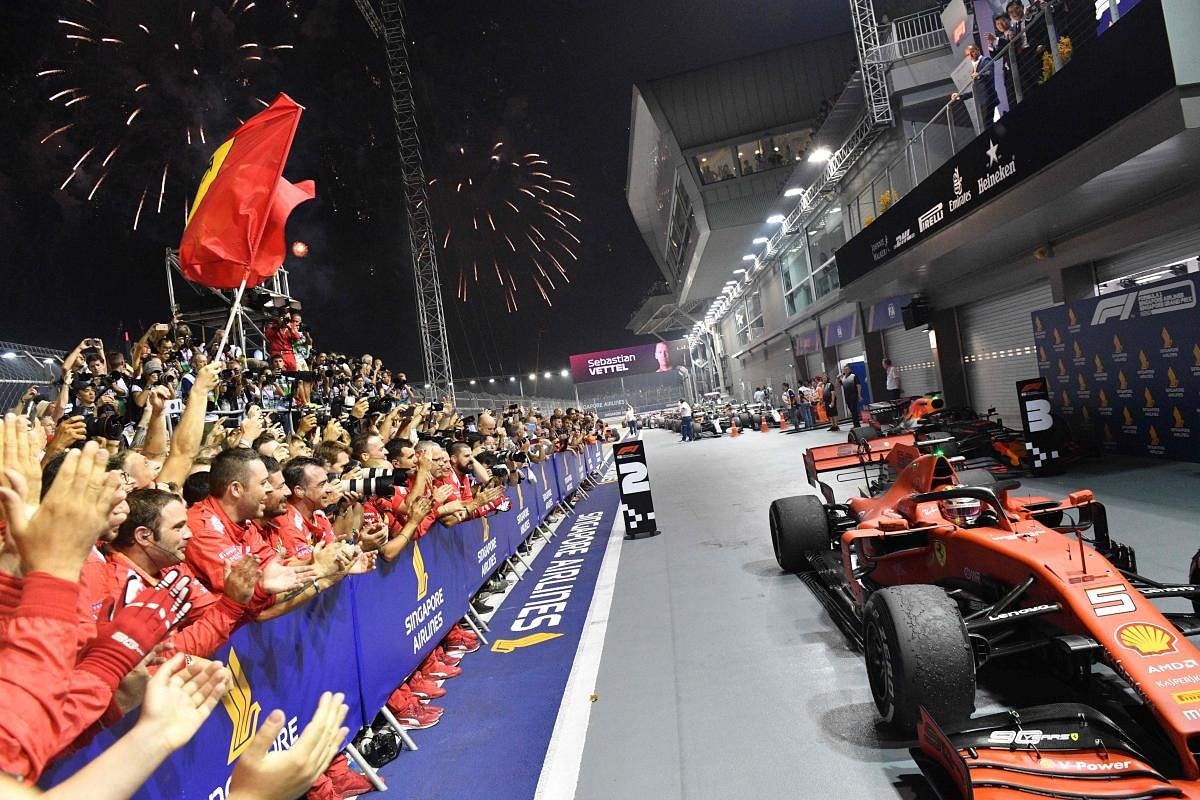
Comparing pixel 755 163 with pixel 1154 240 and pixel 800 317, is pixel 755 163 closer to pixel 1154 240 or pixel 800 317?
pixel 800 317

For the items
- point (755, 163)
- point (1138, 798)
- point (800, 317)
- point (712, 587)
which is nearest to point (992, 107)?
point (712, 587)

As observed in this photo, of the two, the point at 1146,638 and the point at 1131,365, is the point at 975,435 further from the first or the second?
the point at 1146,638

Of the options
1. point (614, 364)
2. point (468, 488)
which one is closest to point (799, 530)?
point (468, 488)

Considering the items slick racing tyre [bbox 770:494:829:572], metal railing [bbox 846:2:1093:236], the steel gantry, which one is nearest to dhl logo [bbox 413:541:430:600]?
slick racing tyre [bbox 770:494:829:572]

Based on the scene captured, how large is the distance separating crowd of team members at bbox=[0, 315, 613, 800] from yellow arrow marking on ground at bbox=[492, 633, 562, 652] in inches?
10.7

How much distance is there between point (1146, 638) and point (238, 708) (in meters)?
3.72

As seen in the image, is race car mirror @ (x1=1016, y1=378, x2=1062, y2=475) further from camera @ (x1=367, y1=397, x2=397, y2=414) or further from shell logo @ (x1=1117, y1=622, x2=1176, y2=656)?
camera @ (x1=367, y1=397, x2=397, y2=414)

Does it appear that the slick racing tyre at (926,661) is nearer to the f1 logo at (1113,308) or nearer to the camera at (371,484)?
the camera at (371,484)

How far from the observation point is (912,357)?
19.8 metres

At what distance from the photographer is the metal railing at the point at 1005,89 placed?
28.5ft

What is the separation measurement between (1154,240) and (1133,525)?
569 cm

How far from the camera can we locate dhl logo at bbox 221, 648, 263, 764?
9.31ft

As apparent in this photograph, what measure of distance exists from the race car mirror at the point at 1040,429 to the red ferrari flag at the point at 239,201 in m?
9.34

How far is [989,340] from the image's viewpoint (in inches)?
610
